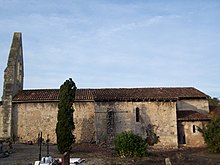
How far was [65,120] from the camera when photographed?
22688 millimetres

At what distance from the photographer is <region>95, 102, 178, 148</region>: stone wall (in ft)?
102

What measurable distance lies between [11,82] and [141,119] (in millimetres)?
14831

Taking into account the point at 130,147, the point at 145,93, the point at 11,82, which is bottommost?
the point at 130,147

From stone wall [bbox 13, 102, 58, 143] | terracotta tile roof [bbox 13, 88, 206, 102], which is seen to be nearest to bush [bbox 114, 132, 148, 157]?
terracotta tile roof [bbox 13, 88, 206, 102]

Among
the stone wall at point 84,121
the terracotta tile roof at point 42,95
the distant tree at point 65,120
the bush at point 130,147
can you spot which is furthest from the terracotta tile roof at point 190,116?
the distant tree at point 65,120

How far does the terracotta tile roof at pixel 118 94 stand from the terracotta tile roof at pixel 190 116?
1.82 metres

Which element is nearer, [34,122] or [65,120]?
[65,120]

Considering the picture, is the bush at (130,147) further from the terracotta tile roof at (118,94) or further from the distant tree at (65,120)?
the terracotta tile roof at (118,94)

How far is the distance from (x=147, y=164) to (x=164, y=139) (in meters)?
14.0

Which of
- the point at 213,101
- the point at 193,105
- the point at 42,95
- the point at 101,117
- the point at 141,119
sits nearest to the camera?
the point at 101,117

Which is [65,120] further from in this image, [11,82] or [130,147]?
[11,82]

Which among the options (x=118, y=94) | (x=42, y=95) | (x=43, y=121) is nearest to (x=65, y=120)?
(x=43, y=121)

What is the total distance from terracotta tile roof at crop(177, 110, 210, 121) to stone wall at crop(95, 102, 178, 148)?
0.95 metres

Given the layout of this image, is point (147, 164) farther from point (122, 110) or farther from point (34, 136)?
point (34, 136)
